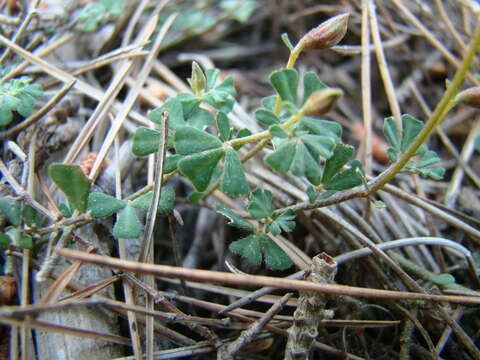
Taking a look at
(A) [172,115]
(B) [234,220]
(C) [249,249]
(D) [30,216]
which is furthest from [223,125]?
(D) [30,216]

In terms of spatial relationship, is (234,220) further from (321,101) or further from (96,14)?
(96,14)

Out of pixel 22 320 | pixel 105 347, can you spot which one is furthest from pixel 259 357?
pixel 22 320

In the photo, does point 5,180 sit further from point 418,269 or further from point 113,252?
point 418,269

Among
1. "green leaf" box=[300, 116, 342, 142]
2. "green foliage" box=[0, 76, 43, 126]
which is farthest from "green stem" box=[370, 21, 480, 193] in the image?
"green foliage" box=[0, 76, 43, 126]

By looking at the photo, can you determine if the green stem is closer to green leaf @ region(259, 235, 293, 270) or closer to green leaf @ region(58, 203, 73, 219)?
green leaf @ region(259, 235, 293, 270)

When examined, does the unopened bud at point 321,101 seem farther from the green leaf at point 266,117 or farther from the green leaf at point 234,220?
the green leaf at point 234,220

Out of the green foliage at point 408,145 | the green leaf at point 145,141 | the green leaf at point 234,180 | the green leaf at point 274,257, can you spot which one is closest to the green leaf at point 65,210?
the green leaf at point 145,141
